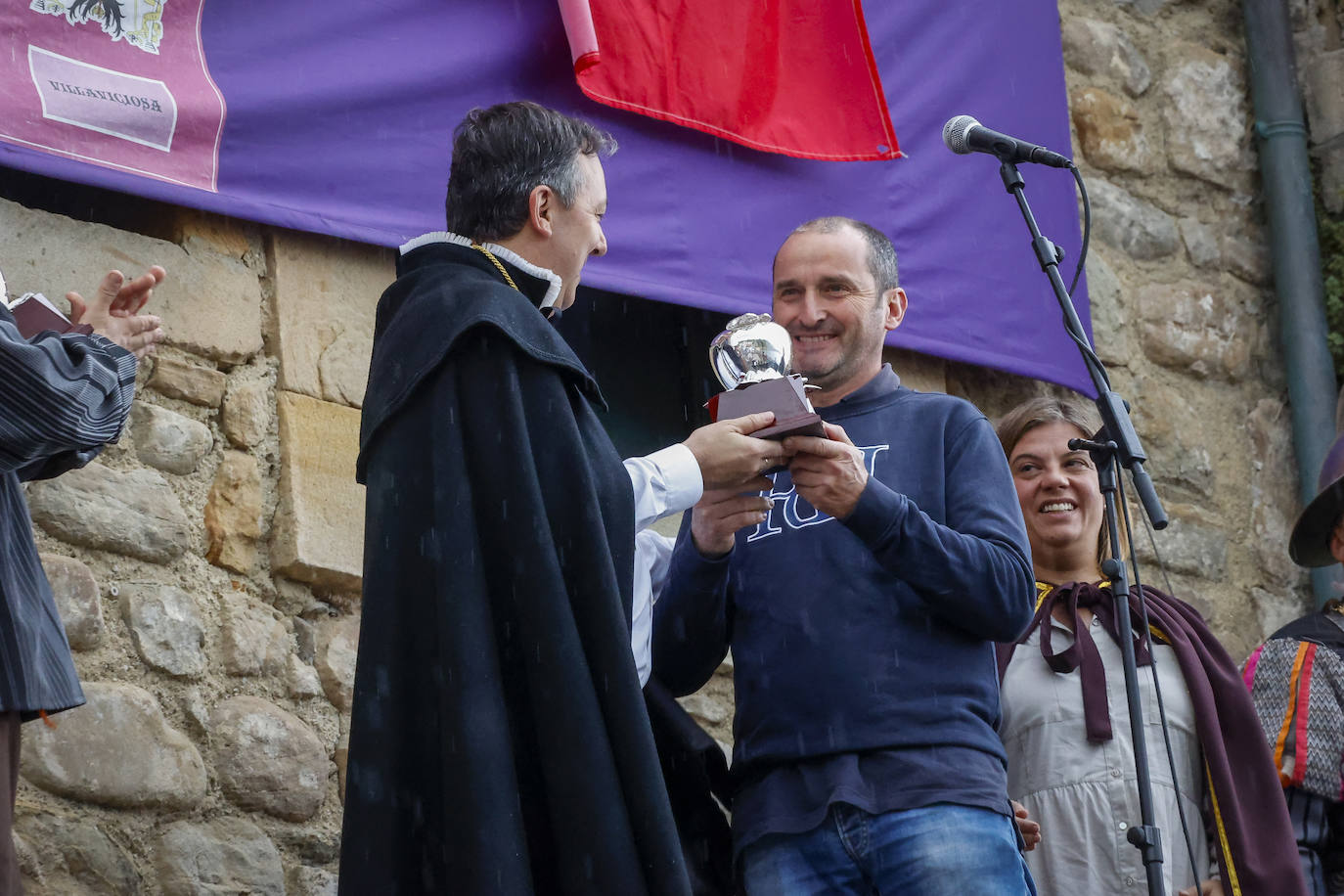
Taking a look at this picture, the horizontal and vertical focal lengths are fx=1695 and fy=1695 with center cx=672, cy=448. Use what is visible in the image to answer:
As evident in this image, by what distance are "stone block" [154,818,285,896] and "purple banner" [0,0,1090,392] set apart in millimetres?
1144

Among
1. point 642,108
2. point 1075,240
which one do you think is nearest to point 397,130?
point 642,108

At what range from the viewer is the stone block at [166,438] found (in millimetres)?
3123

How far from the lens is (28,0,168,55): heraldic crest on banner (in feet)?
10.0

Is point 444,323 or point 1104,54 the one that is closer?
point 444,323

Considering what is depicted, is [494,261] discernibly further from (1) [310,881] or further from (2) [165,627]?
(1) [310,881]

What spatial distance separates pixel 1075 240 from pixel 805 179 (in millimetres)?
1043

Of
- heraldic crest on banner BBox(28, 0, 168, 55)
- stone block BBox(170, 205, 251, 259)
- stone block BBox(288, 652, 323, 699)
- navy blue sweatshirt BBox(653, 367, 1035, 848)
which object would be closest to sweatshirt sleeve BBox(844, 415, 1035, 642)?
navy blue sweatshirt BBox(653, 367, 1035, 848)

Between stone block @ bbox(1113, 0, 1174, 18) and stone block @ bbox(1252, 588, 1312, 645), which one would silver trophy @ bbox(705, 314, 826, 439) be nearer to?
stone block @ bbox(1252, 588, 1312, 645)

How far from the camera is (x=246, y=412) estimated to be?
10.7 feet

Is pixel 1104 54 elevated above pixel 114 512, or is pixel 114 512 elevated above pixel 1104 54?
pixel 1104 54

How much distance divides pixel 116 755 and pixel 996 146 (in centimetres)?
186

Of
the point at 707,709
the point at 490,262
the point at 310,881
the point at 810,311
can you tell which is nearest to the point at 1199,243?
the point at 707,709

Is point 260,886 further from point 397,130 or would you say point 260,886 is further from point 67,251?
point 397,130

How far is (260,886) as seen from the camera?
9.82 ft
